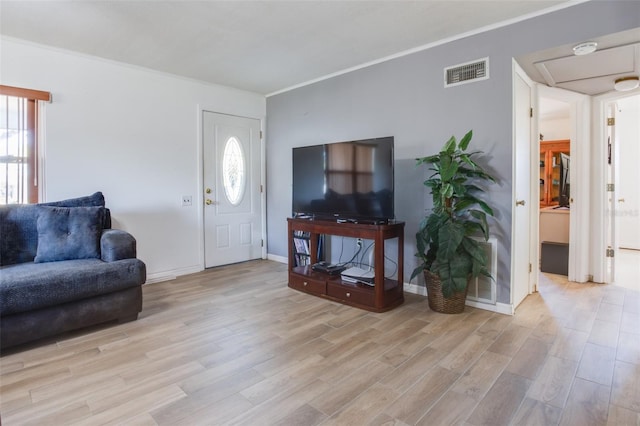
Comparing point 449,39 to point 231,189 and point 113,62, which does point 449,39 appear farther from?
point 113,62

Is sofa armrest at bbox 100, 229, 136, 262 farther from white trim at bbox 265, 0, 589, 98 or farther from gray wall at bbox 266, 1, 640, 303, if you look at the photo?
white trim at bbox 265, 0, 589, 98

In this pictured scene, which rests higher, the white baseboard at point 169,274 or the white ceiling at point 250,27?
the white ceiling at point 250,27

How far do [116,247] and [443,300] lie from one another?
A: 108 inches

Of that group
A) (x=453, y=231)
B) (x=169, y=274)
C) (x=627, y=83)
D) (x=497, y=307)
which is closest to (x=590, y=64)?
(x=627, y=83)

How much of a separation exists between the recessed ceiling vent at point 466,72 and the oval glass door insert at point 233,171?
284 centimetres

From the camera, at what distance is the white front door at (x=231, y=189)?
4.46 meters

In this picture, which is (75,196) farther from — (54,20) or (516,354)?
(516,354)

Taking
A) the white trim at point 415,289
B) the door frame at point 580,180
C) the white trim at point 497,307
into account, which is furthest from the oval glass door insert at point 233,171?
the door frame at point 580,180

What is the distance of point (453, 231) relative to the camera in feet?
8.79

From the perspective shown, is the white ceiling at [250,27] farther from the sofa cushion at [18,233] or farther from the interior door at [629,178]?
the interior door at [629,178]

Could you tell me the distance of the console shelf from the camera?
293cm

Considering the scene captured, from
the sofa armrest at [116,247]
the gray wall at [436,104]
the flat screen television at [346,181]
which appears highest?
the gray wall at [436,104]

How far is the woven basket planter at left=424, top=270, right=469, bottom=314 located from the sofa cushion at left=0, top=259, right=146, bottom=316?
7.91 ft

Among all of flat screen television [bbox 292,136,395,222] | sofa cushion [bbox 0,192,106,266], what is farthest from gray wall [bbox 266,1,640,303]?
sofa cushion [bbox 0,192,106,266]
